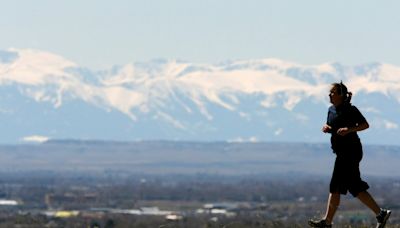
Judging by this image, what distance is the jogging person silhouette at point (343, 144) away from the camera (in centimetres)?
1678

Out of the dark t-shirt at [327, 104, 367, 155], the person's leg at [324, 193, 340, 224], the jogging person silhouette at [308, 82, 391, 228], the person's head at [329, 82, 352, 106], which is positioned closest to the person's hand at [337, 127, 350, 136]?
the jogging person silhouette at [308, 82, 391, 228]

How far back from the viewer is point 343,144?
1683cm

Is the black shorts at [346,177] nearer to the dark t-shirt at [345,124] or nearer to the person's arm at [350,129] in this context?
the dark t-shirt at [345,124]

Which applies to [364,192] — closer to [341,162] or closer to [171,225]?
[341,162]

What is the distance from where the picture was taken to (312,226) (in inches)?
672

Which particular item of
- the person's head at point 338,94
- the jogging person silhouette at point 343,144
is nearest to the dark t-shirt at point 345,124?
the jogging person silhouette at point 343,144

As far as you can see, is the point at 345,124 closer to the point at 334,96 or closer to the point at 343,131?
the point at 343,131

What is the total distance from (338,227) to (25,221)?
22.7 feet

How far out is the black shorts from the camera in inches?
666

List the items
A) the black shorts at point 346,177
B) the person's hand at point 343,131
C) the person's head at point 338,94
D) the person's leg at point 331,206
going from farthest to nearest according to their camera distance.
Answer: the person's leg at point 331,206 → the black shorts at point 346,177 → the person's head at point 338,94 → the person's hand at point 343,131

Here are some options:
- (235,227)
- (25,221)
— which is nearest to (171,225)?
(235,227)

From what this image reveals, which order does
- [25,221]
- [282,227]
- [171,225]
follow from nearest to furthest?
[282,227], [171,225], [25,221]

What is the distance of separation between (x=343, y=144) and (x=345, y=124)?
0.24 metres

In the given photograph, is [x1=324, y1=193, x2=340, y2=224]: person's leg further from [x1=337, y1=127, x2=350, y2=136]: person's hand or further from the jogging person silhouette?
[x1=337, y1=127, x2=350, y2=136]: person's hand
